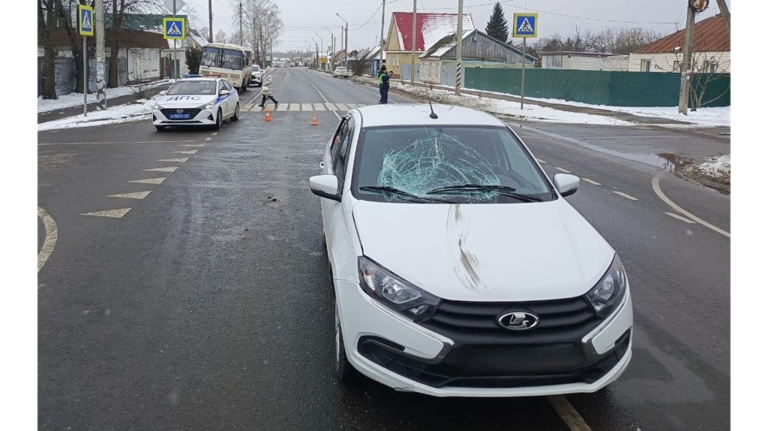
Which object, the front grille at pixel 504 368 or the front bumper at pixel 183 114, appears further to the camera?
the front bumper at pixel 183 114

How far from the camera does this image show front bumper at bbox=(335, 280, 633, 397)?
3295 millimetres

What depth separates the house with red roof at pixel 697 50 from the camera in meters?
37.7

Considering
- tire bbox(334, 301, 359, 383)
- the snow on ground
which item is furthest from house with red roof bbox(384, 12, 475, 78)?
tire bbox(334, 301, 359, 383)

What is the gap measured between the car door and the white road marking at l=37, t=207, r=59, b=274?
2.85m

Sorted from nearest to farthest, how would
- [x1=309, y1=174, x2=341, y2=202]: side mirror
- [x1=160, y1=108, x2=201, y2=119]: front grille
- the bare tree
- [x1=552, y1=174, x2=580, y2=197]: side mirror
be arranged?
[x1=309, y1=174, x2=341, y2=202]: side mirror
[x1=552, y1=174, x2=580, y2=197]: side mirror
[x1=160, y1=108, x2=201, y2=119]: front grille
the bare tree

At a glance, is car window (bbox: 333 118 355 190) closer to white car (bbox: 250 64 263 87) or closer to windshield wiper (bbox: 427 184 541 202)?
windshield wiper (bbox: 427 184 541 202)

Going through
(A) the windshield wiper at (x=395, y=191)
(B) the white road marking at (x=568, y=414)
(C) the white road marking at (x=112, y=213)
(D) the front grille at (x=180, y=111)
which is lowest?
(B) the white road marking at (x=568, y=414)

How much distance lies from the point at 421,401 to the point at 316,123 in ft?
58.2

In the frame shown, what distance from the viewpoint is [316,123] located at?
68.7 ft

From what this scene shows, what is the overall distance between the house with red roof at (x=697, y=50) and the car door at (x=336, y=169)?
31.1 metres

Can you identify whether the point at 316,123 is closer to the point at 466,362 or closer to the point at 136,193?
the point at 136,193

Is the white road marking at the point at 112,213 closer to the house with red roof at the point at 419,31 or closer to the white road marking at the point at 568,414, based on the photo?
the white road marking at the point at 568,414

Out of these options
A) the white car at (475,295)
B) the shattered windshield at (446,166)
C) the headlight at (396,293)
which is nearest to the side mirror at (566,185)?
the shattered windshield at (446,166)
